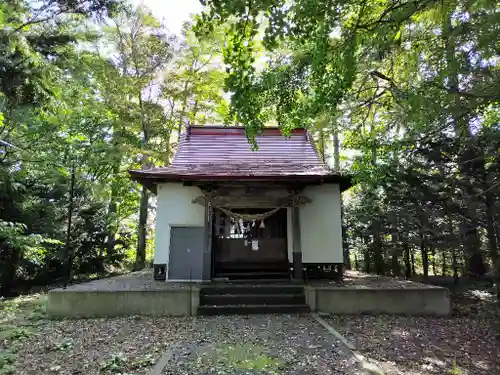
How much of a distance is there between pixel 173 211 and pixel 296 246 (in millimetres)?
3547

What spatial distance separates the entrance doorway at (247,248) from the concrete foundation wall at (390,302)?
7.74ft

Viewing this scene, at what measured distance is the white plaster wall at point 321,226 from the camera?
30.3 feet

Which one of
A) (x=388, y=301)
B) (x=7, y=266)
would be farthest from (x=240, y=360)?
(x=7, y=266)

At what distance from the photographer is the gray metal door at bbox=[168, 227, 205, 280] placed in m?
8.97

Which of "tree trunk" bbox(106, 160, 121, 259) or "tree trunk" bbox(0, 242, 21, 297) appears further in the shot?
"tree trunk" bbox(106, 160, 121, 259)

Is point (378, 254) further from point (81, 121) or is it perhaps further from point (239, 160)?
point (81, 121)

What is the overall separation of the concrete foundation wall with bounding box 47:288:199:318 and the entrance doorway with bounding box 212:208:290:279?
2211 mm

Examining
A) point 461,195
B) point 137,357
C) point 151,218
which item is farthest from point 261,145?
point 151,218

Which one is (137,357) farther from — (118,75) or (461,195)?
(118,75)

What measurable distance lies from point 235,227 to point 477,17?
22.7 ft

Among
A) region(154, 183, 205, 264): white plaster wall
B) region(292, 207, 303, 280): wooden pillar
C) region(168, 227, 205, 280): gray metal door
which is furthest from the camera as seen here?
region(154, 183, 205, 264): white plaster wall

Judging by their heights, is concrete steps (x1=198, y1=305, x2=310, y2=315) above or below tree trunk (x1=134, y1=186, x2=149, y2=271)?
below

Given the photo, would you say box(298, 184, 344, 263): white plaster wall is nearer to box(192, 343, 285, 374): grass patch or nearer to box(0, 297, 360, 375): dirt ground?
box(0, 297, 360, 375): dirt ground

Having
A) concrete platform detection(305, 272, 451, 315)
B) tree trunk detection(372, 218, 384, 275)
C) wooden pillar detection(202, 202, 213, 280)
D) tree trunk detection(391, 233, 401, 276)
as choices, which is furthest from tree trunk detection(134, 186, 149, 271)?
tree trunk detection(391, 233, 401, 276)
